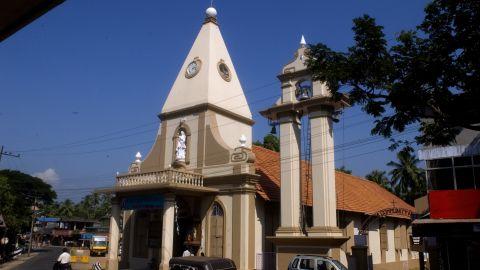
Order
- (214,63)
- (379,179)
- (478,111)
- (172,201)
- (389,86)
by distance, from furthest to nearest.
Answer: (379,179) < (214,63) < (172,201) < (389,86) < (478,111)

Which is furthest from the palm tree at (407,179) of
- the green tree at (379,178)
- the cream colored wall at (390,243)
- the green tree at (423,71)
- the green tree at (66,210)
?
the green tree at (66,210)

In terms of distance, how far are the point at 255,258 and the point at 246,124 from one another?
364 inches

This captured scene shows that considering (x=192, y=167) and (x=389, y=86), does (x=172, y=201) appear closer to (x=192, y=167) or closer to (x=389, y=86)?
(x=192, y=167)

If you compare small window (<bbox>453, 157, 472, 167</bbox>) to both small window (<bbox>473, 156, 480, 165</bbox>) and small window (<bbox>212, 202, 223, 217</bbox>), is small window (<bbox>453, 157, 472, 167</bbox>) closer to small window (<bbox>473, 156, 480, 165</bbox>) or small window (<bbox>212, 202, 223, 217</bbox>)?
small window (<bbox>473, 156, 480, 165</bbox>)

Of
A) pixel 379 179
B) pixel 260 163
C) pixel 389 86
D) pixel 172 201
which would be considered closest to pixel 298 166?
pixel 260 163

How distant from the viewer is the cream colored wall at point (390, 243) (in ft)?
95.0

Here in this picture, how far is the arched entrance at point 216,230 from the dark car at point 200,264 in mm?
7190

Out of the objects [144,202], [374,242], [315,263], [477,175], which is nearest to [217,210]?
[144,202]

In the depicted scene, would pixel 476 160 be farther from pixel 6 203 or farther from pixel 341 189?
pixel 6 203

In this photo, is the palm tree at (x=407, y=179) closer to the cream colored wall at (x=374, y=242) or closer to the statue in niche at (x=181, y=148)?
the cream colored wall at (x=374, y=242)

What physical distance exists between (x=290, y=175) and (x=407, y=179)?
3471 cm

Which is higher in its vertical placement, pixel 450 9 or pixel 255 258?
pixel 450 9

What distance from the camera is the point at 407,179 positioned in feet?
168

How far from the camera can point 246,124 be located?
27734 mm
